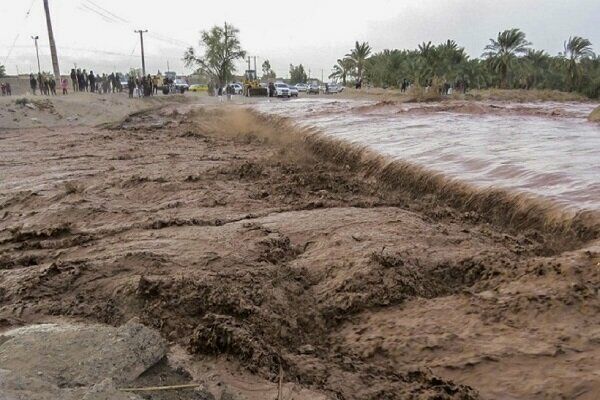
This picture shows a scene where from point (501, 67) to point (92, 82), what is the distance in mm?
39021

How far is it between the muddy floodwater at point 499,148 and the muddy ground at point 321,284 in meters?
0.86

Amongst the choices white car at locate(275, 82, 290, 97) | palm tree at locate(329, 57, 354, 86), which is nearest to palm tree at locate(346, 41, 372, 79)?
palm tree at locate(329, 57, 354, 86)

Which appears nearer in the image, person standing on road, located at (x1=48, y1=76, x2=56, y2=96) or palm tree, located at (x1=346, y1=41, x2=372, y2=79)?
person standing on road, located at (x1=48, y1=76, x2=56, y2=96)

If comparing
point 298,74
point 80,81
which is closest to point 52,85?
point 80,81

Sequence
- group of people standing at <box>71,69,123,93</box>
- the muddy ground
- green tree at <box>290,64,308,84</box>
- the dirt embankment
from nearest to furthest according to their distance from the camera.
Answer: the muddy ground, the dirt embankment, group of people standing at <box>71,69,123,93</box>, green tree at <box>290,64,308,84</box>

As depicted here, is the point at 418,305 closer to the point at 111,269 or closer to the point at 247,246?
the point at 247,246

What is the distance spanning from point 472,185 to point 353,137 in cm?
530

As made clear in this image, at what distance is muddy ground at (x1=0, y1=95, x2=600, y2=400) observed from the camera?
2.79 metres

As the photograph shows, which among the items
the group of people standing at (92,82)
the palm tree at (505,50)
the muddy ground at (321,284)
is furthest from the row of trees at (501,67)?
the muddy ground at (321,284)

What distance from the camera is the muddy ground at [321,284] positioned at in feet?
9.14

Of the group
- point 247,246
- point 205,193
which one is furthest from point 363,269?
point 205,193

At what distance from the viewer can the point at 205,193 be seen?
753 cm

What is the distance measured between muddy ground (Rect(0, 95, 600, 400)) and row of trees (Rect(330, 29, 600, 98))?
40514mm

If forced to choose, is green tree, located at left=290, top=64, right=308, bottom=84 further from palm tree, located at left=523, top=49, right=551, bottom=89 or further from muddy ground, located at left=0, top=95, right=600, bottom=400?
muddy ground, located at left=0, top=95, right=600, bottom=400
